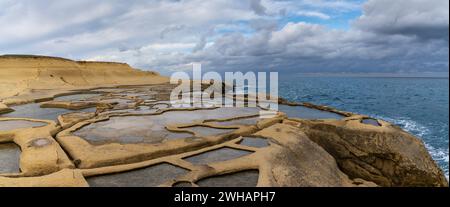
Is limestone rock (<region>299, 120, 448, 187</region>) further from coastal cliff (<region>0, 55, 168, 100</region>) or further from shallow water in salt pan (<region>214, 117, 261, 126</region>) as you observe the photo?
coastal cliff (<region>0, 55, 168, 100</region>)

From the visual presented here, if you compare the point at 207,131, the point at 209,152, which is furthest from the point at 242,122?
the point at 209,152

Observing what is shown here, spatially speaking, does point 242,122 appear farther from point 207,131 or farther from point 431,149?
point 431,149

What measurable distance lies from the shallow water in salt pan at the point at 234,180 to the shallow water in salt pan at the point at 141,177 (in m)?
0.86

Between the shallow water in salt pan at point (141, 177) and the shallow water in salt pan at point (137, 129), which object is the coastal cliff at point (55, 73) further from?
the shallow water in salt pan at point (141, 177)

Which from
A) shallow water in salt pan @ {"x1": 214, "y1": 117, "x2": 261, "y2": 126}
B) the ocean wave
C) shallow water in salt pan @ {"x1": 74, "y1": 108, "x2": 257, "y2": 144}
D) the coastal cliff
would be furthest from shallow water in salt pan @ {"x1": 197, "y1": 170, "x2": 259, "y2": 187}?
the coastal cliff

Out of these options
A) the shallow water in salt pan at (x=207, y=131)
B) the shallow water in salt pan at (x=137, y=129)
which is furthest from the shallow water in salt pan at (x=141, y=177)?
the shallow water in salt pan at (x=207, y=131)

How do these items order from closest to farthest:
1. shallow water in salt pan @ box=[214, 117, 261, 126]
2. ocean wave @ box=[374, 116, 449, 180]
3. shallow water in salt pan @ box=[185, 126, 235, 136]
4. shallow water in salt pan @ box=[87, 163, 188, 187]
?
shallow water in salt pan @ box=[87, 163, 188, 187]
shallow water in salt pan @ box=[185, 126, 235, 136]
shallow water in salt pan @ box=[214, 117, 261, 126]
ocean wave @ box=[374, 116, 449, 180]

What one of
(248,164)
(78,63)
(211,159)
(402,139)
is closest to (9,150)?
(211,159)

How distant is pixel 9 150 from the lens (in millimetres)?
12016

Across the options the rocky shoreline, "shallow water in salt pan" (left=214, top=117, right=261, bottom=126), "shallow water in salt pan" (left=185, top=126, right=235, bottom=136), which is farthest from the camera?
"shallow water in salt pan" (left=214, top=117, right=261, bottom=126)

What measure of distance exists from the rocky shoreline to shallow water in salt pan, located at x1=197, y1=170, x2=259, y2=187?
0.03 metres

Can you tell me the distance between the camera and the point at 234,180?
8578 millimetres

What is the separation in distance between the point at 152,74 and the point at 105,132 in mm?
60307

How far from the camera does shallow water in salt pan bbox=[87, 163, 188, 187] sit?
324 inches
